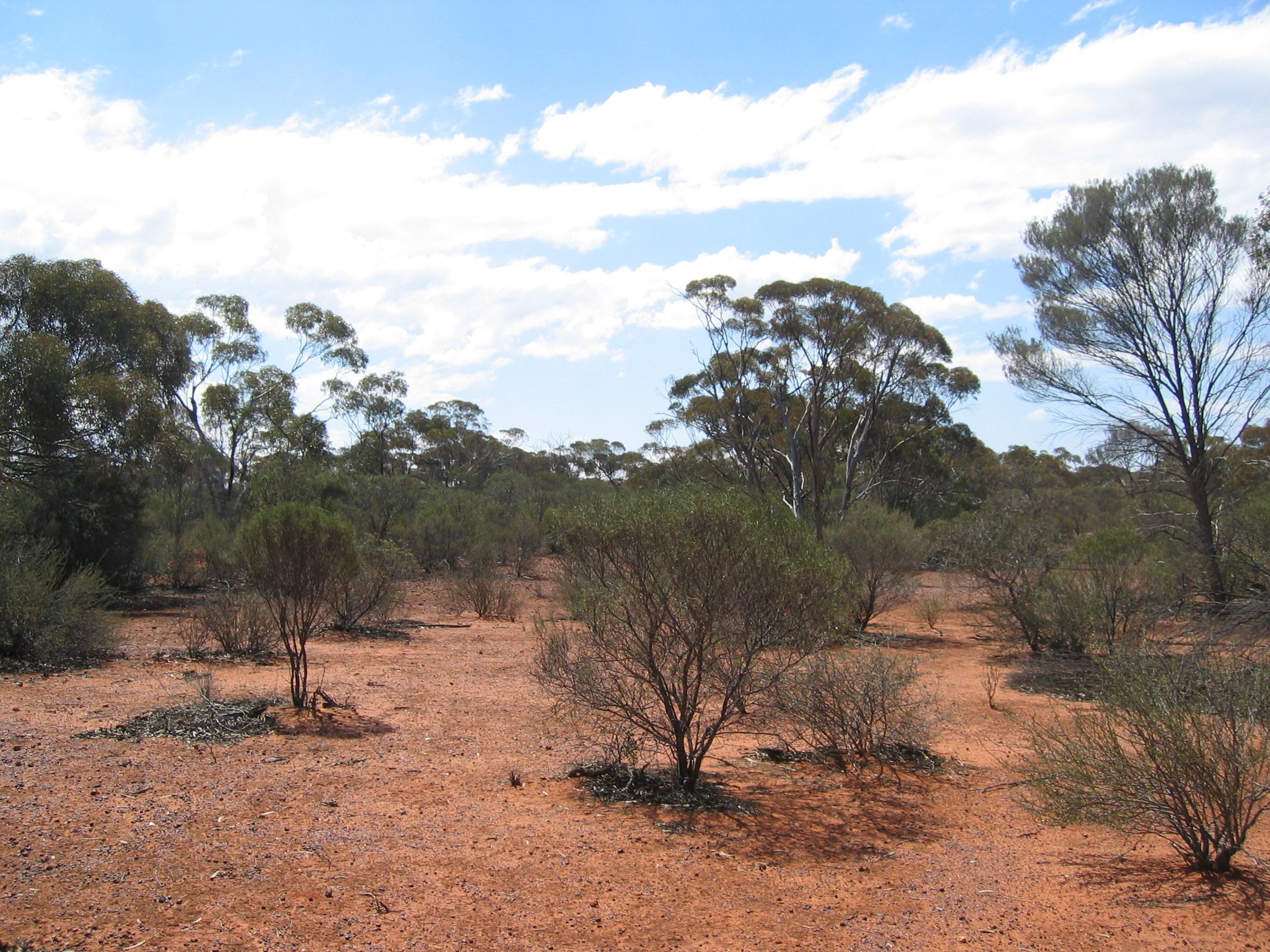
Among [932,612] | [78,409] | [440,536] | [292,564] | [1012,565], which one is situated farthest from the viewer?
[440,536]

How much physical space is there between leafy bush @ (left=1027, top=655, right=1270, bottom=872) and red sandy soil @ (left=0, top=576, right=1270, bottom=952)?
1.04 feet

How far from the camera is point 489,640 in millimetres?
17359

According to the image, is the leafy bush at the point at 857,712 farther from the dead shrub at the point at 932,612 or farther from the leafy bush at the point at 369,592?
the dead shrub at the point at 932,612

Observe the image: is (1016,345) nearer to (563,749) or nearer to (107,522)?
(563,749)

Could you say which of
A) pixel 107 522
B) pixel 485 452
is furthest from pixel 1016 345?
pixel 485 452

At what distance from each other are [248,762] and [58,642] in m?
6.22

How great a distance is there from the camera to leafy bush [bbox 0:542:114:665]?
11289mm

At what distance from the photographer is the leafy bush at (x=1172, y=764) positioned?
5.07 metres

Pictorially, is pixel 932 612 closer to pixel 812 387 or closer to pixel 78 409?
pixel 812 387

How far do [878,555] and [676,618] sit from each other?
543 inches

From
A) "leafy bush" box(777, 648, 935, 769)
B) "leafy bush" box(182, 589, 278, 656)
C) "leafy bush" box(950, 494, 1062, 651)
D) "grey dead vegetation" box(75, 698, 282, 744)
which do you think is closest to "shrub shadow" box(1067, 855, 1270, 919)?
"leafy bush" box(777, 648, 935, 769)

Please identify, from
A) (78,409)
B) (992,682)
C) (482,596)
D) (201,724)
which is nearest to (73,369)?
(78,409)

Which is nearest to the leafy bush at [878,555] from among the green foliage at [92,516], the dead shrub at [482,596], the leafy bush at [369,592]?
the dead shrub at [482,596]

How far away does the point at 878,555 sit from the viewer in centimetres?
1952
